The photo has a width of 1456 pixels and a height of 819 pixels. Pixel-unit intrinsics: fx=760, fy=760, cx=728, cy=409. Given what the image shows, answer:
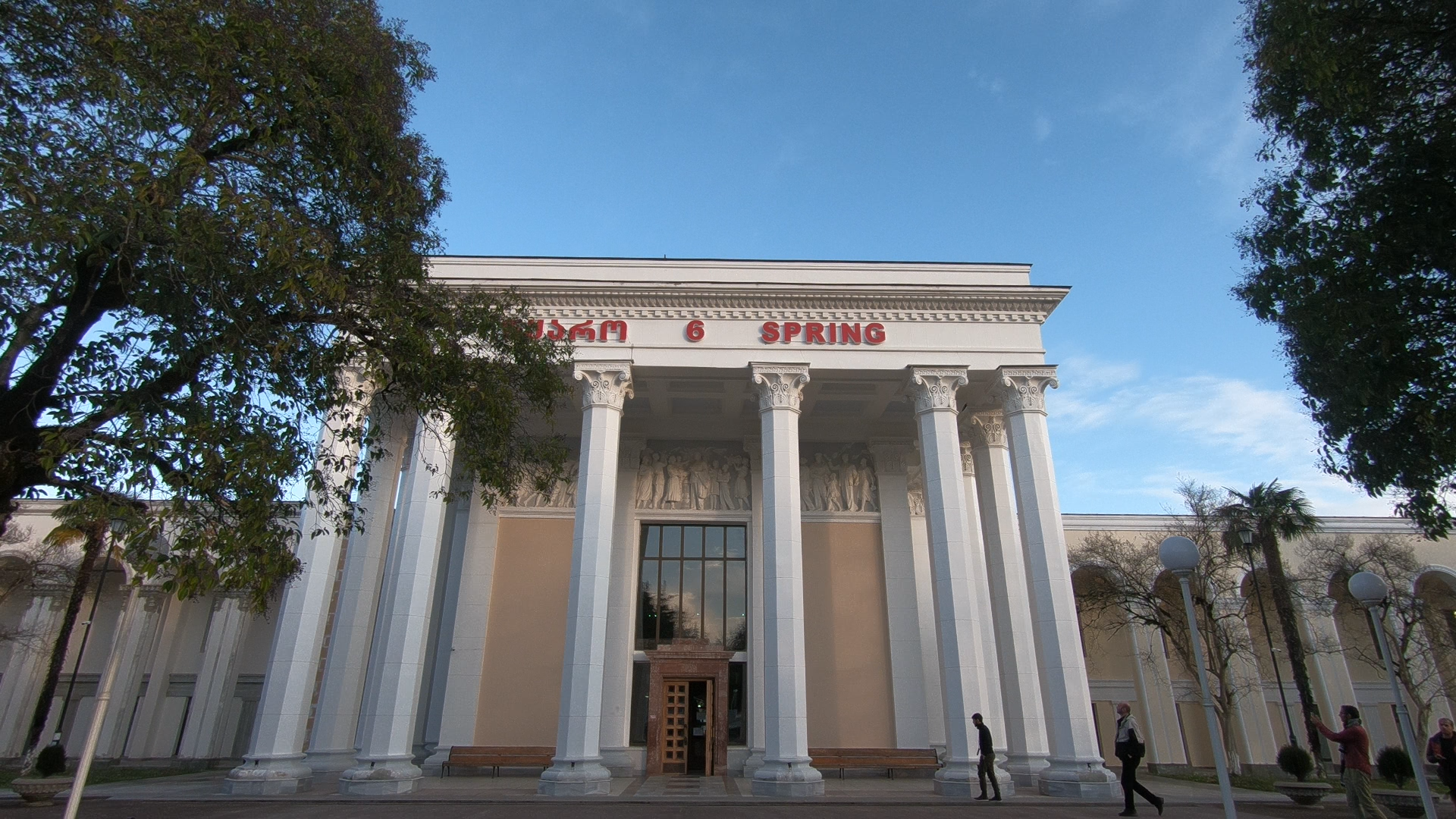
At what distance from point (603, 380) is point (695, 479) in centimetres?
519

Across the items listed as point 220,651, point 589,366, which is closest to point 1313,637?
point 589,366

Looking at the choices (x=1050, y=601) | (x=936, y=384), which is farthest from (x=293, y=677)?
(x=1050, y=601)

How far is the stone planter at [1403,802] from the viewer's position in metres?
10.6

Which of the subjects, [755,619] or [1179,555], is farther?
[755,619]

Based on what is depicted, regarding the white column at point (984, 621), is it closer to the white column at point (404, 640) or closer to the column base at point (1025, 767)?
the column base at point (1025, 767)

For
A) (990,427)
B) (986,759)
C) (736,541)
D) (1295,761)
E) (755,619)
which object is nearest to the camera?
(986,759)

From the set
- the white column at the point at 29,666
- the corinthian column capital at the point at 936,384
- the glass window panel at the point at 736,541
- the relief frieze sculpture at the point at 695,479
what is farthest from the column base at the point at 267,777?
the white column at the point at 29,666

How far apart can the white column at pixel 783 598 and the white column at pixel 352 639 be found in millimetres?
7390

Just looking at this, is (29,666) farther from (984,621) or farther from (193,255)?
(984,621)

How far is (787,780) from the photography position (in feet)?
43.2

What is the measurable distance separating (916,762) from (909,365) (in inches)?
346

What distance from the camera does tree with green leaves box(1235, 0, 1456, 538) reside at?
336 inches

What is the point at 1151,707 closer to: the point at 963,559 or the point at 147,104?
the point at 963,559

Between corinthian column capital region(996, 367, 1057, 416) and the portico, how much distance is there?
0.22ft
